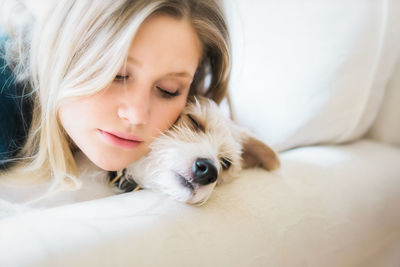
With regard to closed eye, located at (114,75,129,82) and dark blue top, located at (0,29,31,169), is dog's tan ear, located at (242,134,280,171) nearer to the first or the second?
closed eye, located at (114,75,129,82)

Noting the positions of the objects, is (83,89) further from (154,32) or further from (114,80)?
(154,32)

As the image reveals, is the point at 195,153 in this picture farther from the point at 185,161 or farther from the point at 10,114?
the point at 10,114

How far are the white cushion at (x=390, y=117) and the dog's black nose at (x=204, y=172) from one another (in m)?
0.79

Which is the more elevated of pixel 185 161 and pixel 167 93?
pixel 167 93

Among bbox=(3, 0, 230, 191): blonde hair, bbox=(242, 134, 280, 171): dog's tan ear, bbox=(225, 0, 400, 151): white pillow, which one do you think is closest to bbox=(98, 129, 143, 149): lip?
bbox=(3, 0, 230, 191): blonde hair

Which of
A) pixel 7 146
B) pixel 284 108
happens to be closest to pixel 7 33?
pixel 7 146

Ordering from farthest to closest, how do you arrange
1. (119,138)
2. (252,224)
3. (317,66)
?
(317,66) < (119,138) < (252,224)

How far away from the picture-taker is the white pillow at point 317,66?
100cm

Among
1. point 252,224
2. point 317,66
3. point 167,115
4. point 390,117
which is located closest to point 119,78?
point 167,115

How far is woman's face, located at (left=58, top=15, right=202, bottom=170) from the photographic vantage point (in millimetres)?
680

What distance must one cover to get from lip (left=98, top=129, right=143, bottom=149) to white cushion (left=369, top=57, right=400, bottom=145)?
0.94 m

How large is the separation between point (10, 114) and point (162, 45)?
448mm

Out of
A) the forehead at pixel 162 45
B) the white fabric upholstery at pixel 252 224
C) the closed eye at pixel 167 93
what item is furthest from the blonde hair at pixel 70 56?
the white fabric upholstery at pixel 252 224

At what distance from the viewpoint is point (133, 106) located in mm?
691
